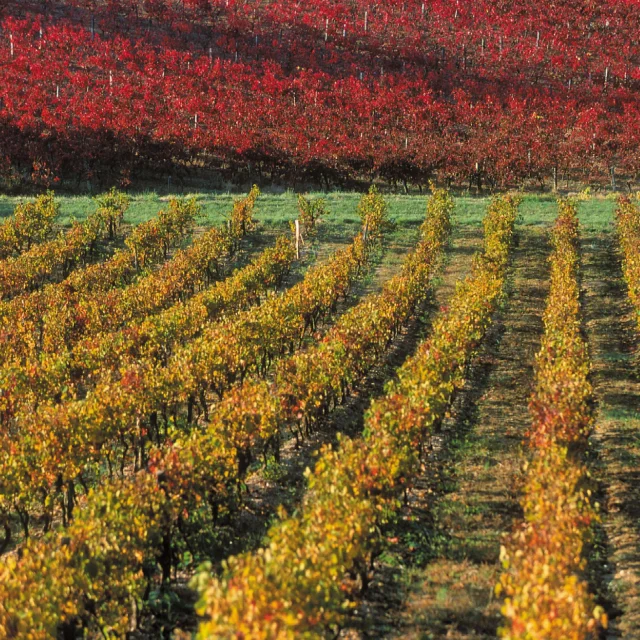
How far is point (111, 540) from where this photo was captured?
12.0 metres

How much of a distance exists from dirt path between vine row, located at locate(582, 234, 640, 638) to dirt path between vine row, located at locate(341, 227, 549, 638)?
6.25 ft

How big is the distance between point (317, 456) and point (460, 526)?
14.2 feet

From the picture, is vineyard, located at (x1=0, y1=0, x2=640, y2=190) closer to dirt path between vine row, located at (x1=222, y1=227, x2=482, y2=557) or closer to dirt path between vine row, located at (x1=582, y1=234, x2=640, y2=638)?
dirt path between vine row, located at (x1=582, y1=234, x2=640, y2=638)

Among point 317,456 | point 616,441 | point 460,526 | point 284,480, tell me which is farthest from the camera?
point 616,441

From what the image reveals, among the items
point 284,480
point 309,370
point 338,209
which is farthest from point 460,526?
point 338,209

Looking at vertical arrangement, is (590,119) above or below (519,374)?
above

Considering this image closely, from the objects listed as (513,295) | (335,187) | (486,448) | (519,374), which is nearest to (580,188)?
(335,187)

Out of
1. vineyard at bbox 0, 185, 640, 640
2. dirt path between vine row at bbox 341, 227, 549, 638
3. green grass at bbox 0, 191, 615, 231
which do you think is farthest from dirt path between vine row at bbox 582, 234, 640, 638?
green grass at bbox 0, 191, 615, 231

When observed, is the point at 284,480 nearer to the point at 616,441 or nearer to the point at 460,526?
the point at 460,526

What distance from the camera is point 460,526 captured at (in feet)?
52.2

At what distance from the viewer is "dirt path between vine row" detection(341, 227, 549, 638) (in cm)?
1315

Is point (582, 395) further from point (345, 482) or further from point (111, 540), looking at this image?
→ point (111, 540)

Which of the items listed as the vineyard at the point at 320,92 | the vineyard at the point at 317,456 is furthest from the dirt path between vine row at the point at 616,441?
the vineyard at the point at 320,92

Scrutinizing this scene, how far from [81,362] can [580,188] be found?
162ft
